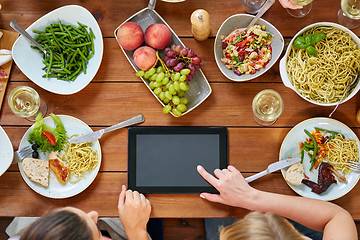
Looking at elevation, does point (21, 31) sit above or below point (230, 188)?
above

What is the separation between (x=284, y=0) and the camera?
1.29 m

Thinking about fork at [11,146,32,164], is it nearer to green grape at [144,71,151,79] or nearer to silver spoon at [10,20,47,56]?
silver spoon at [10,20,47,56]

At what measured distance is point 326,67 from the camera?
1279 mm

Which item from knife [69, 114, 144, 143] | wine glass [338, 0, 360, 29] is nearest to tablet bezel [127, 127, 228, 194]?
knife [69, 114, 144, 143]

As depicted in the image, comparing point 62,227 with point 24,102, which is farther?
point 24,102

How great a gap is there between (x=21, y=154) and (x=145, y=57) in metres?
0.62

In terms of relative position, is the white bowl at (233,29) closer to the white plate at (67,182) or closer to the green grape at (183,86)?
the green grape at (183,86)

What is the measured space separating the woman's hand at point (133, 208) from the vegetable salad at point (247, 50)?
0.62 m

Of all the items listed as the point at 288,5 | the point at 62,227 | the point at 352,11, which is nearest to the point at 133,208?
the point at 62,227

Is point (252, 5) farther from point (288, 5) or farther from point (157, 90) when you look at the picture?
point (157, 90)

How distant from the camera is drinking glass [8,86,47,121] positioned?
50.4 inches

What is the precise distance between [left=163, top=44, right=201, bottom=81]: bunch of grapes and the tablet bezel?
0.21 metres

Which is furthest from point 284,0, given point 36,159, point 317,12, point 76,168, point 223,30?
point 36,159

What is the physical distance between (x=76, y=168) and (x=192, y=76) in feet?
1.92
